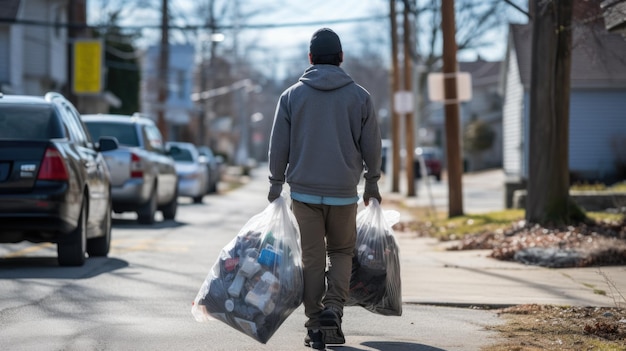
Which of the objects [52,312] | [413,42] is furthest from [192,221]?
[413,42]

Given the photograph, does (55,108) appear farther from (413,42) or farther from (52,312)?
(413,42)

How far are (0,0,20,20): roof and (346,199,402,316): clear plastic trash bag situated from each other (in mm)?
29455

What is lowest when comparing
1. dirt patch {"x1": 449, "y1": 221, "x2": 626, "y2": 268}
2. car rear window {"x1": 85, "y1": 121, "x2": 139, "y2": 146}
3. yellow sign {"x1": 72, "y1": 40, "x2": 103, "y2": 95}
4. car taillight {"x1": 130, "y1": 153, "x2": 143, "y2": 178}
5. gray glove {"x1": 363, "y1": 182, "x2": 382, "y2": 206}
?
dirt patch {"x1": 449, "y1": 221, "x2": 626, "y2": 268}

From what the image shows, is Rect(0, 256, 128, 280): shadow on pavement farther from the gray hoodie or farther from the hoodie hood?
the hoodie hood

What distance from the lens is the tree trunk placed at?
15.7 meters

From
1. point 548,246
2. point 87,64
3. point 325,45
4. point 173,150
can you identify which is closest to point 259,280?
point 325,45

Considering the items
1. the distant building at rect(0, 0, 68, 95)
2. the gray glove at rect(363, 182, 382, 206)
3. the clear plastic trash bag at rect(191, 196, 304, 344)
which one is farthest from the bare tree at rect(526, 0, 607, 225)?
the distant building at rect(0, 0, 68, 95)

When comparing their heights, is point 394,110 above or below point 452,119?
above

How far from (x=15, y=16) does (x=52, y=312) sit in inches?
1115

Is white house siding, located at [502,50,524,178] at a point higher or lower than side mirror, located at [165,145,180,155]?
higher

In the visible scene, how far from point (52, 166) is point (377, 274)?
479cm

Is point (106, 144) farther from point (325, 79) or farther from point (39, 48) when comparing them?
point (39, 48)

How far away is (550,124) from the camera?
624 inches

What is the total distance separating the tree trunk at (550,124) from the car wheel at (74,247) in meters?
6.53
